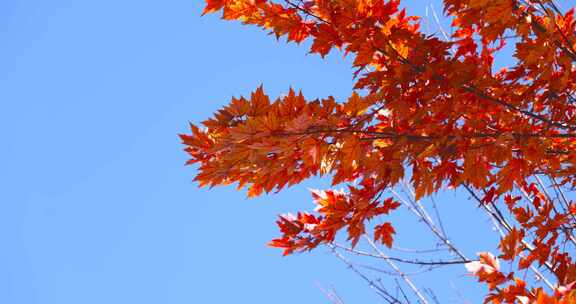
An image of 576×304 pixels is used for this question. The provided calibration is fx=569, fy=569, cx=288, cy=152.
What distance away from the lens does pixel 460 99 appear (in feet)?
9.49

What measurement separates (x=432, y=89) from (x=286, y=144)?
89cm

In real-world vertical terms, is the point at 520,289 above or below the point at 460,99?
below

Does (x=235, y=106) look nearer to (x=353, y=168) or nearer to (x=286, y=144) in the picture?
(x=286, y=144)

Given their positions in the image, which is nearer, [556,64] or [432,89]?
[432,89]

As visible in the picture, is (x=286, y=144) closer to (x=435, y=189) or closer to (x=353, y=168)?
(x=353, y=168)

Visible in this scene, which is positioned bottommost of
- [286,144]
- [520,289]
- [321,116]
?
[520,289]

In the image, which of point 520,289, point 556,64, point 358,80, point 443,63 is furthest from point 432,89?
point 520,289

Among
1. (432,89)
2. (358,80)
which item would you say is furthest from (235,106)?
(432,89)

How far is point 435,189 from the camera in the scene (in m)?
3.12

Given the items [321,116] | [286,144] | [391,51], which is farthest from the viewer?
[391,51]

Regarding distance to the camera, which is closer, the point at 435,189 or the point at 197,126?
the point at 197,126

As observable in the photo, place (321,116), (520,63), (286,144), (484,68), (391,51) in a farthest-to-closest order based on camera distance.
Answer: (520,63), (484,68), (391,51), (321,116), (286,144)

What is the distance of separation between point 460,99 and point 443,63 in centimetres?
22

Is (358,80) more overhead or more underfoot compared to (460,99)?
more overhead
